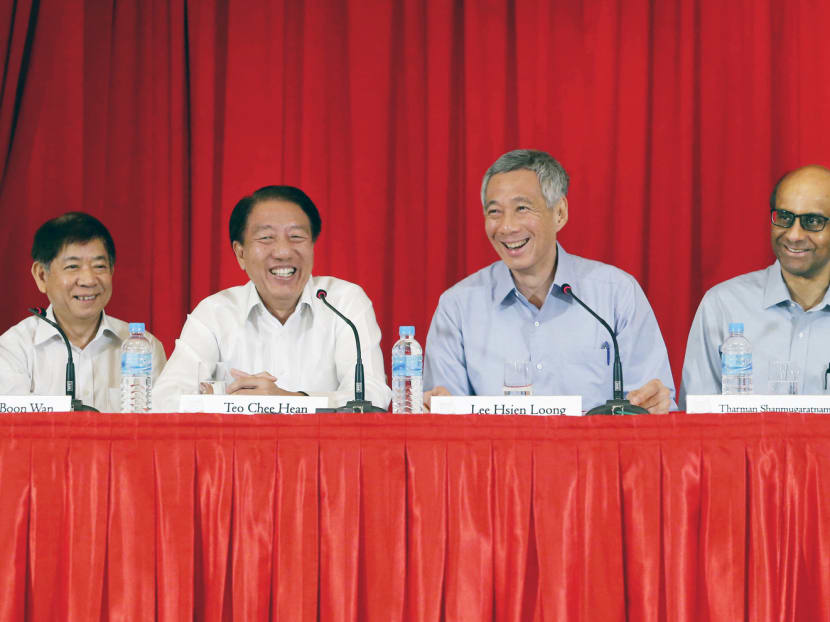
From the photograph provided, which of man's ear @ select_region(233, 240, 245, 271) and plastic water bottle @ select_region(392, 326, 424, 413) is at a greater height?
man's ear @ select_region(233, 240, 245, 271)

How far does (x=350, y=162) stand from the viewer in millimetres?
3566

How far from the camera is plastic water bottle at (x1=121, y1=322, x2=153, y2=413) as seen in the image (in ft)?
7.31

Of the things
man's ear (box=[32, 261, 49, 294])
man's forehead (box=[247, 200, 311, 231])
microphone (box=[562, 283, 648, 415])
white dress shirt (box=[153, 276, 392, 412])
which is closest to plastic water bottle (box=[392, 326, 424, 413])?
white dress shirt (box=[153, 276, 392, 412])

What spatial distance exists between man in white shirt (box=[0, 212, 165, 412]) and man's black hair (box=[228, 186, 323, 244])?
0.42m

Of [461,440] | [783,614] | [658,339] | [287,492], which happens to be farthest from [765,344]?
[287,492]

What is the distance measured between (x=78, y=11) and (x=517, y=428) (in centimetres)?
257

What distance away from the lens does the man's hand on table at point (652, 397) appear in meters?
2.11

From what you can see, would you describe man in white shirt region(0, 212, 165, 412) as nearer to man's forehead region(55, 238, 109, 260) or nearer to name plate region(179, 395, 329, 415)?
man's forehead region(55, 238, 109, 260)

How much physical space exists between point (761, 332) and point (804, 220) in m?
0.33

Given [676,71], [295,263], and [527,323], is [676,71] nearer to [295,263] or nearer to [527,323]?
[527,323]

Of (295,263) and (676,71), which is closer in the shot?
(295,263)

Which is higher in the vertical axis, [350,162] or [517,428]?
[350,162]

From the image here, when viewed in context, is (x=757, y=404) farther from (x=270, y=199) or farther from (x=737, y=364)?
(x=270, y=199)

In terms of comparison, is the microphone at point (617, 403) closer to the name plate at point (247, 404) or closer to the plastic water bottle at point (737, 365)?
the plastic water bottle at point (737, 365)
